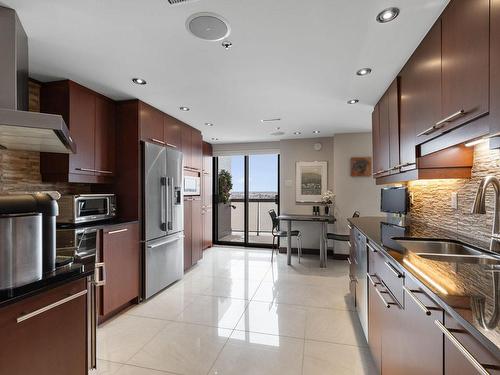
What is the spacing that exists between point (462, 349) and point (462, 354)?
0.10ft

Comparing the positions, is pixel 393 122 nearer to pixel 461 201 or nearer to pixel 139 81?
pixel 461 201

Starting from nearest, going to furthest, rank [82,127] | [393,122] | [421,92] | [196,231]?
[421,92] < [393,122] < [82,127] < [196,231]

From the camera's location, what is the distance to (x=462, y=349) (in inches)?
30.1

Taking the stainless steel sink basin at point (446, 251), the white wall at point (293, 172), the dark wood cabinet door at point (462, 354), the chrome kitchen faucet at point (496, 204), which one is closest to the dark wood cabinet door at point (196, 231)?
the white wall at point (293, 172)

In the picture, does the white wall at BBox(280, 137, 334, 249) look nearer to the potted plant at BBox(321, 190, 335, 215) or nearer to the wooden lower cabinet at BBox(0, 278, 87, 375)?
the potted plant at BBox(321, 190, 335, 215)

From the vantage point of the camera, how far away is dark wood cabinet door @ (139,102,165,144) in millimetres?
3072

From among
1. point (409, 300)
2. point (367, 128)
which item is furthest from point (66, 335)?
point (367, 128)

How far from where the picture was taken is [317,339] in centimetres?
224

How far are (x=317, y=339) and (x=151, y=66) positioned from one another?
9.22 ft

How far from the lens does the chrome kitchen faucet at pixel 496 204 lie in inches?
51.9

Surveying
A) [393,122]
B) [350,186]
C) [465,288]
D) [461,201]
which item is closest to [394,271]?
[465,288]

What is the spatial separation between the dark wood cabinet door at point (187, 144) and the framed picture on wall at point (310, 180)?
2.29m

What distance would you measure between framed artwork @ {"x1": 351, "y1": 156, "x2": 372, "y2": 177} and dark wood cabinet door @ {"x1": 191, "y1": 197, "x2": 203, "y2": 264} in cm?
294

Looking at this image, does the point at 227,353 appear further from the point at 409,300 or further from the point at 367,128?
the point at 367,128
